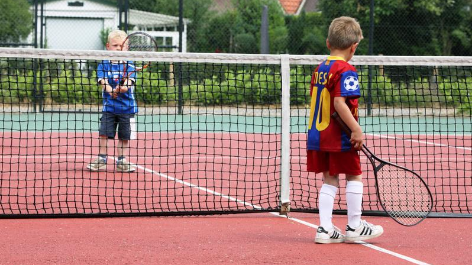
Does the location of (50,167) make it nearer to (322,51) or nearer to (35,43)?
(35,43)

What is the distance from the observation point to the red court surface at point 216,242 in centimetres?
499

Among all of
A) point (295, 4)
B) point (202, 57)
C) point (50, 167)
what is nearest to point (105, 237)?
point (202, 57)

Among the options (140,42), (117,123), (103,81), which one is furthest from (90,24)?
(103,81)

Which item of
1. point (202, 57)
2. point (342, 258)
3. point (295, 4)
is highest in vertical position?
point (295, 4)

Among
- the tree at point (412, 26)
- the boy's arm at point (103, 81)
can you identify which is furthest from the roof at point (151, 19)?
the boy's arm at point (103, 81)

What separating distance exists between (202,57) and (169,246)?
176 centimetres

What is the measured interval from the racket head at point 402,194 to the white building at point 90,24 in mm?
11802

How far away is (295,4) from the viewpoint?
2964 cm

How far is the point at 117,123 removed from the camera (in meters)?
8.82

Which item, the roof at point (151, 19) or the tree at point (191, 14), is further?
the tree at point (191, 14)

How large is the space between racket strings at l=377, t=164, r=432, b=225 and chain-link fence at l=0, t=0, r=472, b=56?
11.4 m

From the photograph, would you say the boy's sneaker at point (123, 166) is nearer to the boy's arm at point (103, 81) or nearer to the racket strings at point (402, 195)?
the boy's arm at point (103, 81)

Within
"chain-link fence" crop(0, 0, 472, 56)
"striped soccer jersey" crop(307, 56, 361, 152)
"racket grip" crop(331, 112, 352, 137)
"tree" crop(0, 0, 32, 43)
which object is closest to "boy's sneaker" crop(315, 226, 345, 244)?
"striped soccer jersey" crop(307, 56, 361, 152)

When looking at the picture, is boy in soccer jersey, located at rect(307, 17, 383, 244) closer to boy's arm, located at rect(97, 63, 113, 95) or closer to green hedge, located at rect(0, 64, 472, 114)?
boy's arm, located at rect(97, 63, 113, 95)
